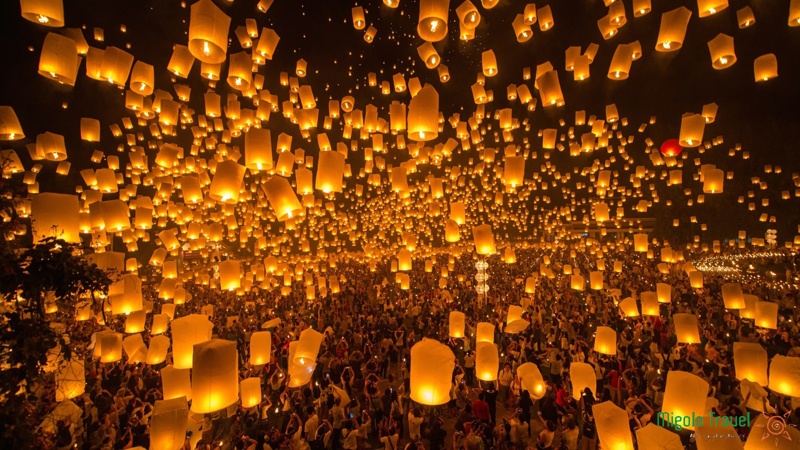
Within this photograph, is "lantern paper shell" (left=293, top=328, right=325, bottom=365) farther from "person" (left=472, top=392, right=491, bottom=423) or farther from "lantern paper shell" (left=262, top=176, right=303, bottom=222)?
"person" (left=472, top=392, right=491, bottom=423)

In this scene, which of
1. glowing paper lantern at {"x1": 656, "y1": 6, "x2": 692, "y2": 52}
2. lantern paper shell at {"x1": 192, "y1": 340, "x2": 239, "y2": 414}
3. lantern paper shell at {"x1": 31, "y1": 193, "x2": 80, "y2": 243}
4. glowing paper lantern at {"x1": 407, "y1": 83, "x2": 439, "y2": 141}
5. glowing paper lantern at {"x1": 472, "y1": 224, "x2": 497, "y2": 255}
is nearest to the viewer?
lantern paper shell at {"x1": 192, "y1": 340, "x2": 239, "y2": 414}

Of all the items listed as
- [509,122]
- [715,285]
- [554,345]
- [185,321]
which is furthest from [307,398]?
[715,285]

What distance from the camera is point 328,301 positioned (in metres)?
18.6

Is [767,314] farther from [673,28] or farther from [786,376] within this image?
[673,28]

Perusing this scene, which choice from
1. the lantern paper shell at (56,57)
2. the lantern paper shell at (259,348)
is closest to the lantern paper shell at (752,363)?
the lantern paper shell at (259,348)

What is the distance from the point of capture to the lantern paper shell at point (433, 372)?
453 centimetres

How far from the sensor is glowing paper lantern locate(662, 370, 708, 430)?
209 inches

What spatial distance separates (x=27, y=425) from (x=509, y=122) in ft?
31.1

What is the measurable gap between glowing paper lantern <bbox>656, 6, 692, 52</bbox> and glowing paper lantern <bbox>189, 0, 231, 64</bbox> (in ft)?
18.5

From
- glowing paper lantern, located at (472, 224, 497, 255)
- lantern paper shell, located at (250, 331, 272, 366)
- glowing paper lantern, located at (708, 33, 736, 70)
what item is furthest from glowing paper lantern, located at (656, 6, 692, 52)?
lantern paper shell, located at (250, 331, 272, 366)

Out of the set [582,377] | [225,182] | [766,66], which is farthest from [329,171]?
[766,66]

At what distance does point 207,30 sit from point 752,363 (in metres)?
9.20

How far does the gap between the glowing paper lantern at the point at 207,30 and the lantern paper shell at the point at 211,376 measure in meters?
3.21

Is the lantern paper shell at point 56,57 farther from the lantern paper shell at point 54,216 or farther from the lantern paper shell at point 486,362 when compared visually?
the lantern paper shell at point 486,362
